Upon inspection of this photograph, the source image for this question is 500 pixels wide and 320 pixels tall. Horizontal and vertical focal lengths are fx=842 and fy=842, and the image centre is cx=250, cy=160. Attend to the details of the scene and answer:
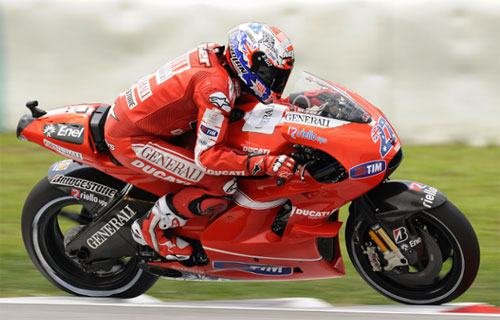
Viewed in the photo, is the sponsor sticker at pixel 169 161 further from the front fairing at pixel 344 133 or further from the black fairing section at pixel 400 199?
the black fairing section at pixel 400 199

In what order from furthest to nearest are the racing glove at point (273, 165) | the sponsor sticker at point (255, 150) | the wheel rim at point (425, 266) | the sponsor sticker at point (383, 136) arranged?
the wheel rim at point (425, 266) < the sponsor sticker at point (255, 150) < the sponsor sticker at point (383, 136) < the racing glove at point (273, 165)

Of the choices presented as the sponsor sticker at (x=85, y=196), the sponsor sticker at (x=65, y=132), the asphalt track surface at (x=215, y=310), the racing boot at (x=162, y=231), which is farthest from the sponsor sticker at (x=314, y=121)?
the sponsor sticker at (x=85, y=196)

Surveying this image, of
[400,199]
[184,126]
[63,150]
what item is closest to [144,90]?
[184,126]

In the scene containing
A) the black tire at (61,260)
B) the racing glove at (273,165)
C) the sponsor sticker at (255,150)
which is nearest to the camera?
the racing glove at (273,165)

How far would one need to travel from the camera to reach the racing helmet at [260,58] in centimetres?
462

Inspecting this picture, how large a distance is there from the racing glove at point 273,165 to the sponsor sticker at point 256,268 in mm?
744

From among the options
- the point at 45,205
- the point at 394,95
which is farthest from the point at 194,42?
the point at 45,205

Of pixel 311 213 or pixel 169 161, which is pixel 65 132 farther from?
pixel 311 213

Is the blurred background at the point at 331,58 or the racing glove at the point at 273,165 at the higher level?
the racing glove at the point at 273,165

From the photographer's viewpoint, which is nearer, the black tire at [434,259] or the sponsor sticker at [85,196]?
the black tire at [434,259]

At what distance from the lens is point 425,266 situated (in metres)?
5.00

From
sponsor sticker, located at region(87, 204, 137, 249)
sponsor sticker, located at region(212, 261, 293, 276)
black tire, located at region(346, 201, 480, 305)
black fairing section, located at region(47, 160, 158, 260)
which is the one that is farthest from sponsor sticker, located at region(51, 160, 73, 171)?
black tire, located at region(346, 201, 480, 305)

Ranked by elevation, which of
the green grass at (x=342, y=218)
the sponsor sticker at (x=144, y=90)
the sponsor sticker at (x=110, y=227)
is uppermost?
the sponsor sticker at (x=144, y=90)

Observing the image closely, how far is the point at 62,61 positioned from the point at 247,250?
4.97 m
